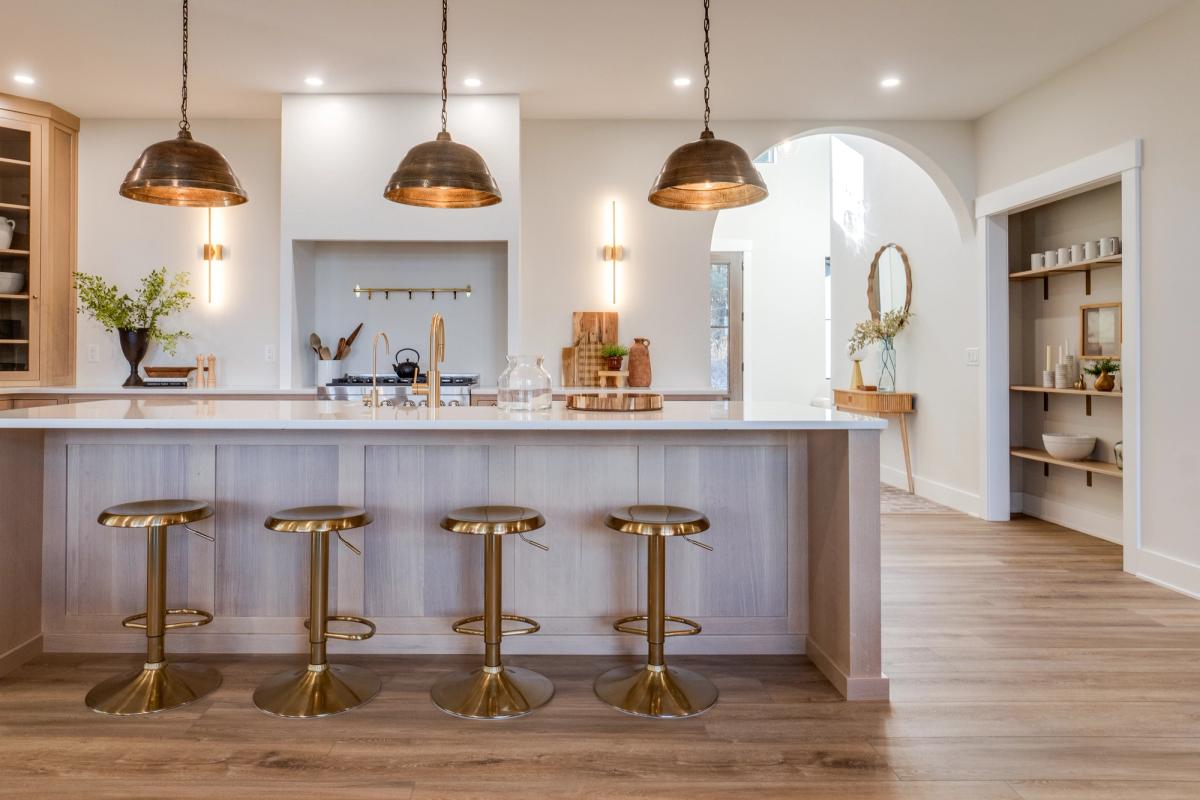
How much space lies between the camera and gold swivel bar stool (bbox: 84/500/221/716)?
2.36 m

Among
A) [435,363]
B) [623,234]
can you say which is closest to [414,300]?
[623,234]

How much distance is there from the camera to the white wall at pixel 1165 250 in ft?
12.0

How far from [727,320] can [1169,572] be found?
5391 mm

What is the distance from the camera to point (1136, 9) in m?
3.75

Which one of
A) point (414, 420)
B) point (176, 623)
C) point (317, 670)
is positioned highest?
point (414, 420)

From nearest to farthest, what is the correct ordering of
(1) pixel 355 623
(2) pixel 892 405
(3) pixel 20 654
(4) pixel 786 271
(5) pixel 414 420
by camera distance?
(5) pixel 414 420
(3) pixel 20 654
(1) pixel 355 623
(2) pixel 892 405
(4) pixel 786 271

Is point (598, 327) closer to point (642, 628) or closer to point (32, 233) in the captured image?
point (642, 628)

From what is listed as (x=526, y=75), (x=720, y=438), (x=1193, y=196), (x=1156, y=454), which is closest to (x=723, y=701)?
(x=720, y=438)

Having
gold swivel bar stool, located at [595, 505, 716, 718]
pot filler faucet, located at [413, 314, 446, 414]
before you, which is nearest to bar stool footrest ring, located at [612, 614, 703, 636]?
gold swivel bar stool, located at [595, 505, 716, 718]

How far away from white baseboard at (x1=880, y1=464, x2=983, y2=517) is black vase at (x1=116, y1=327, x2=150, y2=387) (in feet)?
17.1

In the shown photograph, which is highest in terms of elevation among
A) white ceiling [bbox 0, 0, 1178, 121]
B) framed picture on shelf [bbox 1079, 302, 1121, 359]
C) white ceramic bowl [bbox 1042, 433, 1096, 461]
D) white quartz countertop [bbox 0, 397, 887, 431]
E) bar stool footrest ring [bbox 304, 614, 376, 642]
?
white ceiling [bbox 0, 0, 1178, 121]

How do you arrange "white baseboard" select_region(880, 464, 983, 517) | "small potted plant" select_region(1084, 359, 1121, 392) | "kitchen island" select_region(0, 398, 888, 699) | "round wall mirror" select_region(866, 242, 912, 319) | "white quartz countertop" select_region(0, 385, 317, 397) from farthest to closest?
1. "round wall mirror" select_region(866, 242, 912, 319)
2. "white baseboard" select_region(880, 464, 983, 517)
3. "white quartz countertop" select_region(0, 385, 317, 397)
4. "small potted plant" select_region(1084, 359, 1121, 392)
5. "kitchen island" select_region(0, 398, 888, 699)

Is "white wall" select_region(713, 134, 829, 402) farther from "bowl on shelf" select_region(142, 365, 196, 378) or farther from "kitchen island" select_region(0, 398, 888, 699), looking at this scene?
"kitchen island" select_region(0, 398, 888, 699)

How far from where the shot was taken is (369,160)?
4863 millimetres
